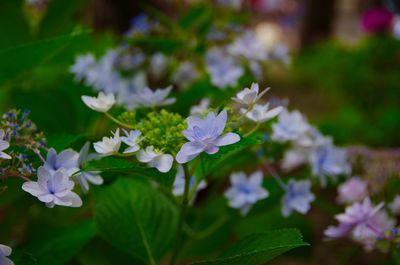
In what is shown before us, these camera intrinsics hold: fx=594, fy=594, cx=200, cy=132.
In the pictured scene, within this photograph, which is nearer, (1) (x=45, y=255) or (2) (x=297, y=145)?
(1) (x=45, y=255)

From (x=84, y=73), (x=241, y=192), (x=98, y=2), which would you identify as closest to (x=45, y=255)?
(x=241, y=192)

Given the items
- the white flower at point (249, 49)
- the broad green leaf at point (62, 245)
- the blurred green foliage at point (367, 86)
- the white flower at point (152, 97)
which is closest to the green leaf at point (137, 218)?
the broad green leaf at point (62, 245)

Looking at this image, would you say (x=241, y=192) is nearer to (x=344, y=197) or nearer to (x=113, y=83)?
(x=344, y=197)

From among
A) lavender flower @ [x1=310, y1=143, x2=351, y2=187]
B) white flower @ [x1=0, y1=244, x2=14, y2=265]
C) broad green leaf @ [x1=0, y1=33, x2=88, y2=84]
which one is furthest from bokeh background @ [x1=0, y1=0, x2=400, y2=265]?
white flower @ [x1=0, y1=244, x2=14, y2=265]

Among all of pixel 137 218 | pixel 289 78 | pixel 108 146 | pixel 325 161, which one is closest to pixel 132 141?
pixel 108 146

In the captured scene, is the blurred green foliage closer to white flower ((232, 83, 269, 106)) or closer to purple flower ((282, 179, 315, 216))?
purple flower ((282, 179, 315, 216))

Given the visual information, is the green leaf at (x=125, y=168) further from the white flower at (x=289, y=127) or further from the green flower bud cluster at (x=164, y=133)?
the white flower at (x=289, y=127)

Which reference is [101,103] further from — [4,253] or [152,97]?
[4,253]
